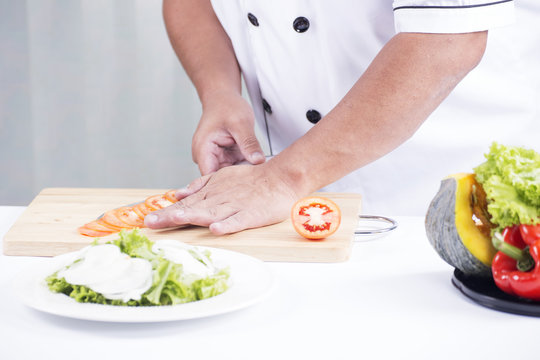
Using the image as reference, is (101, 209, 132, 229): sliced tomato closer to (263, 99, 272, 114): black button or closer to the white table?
the white table

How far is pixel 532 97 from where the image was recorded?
1.75 metres

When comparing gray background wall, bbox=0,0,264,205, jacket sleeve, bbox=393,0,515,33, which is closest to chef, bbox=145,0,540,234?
jacket sleeve, bbox=393,0,515,33

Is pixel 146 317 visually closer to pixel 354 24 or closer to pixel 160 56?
pixel 354 24

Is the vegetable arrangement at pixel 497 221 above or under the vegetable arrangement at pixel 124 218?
above

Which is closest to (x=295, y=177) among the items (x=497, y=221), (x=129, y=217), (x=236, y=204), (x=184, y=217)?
(x=236, y=204)

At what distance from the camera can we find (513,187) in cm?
90

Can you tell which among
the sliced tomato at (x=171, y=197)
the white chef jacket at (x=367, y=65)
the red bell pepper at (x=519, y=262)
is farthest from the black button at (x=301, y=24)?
the red bell pepper at (x=519, y=262)

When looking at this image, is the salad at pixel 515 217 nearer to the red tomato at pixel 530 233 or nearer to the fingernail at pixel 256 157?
the red tomato at pixel 530 233

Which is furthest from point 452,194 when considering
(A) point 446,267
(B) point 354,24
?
(B) point 354,24

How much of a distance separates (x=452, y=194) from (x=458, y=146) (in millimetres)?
795

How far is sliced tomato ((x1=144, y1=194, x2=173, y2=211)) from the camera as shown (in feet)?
4.97

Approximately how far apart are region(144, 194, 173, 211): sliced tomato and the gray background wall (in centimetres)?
195

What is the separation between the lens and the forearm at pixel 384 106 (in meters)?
1.33

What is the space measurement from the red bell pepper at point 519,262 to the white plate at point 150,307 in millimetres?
300
